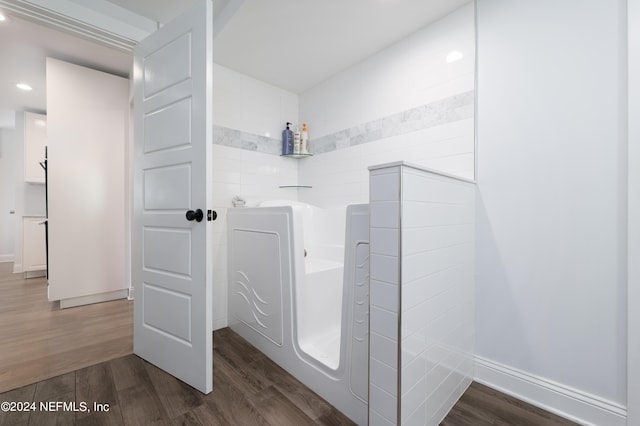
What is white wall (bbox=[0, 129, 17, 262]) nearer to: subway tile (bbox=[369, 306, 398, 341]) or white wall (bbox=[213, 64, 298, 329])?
white wall (bbox=[213, 64, 298, 329])

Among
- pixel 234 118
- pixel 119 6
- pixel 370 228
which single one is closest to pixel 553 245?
pixel 370 228

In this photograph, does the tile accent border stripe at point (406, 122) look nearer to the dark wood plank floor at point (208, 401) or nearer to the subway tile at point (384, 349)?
the subway tile at point (384, 349)

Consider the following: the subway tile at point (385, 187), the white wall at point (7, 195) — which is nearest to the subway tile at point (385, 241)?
the subway tile at point (385, 187)

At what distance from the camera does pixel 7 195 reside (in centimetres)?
458

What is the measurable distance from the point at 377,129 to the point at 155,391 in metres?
1.97

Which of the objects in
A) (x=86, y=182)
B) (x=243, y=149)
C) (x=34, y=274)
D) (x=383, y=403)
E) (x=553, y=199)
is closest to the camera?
(x=383, y=403)

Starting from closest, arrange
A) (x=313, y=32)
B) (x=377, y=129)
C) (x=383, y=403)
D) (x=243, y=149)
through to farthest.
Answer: (x=383, y=403), (x=313, y=32), (x=377, y=129), (x=243, y=149)

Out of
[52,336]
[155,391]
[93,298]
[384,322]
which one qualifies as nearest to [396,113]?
[384,322]

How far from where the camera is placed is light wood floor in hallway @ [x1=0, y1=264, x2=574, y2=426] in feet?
3.72

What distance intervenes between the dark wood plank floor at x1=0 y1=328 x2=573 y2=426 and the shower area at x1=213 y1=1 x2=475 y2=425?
9cm

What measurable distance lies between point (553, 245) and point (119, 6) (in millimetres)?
2755

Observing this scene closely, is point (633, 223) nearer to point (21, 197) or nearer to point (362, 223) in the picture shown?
point (362, 223)

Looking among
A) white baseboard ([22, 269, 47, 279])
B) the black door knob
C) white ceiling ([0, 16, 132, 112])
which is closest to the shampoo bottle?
the black door knob

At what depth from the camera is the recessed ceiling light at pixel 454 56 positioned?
1494mm
